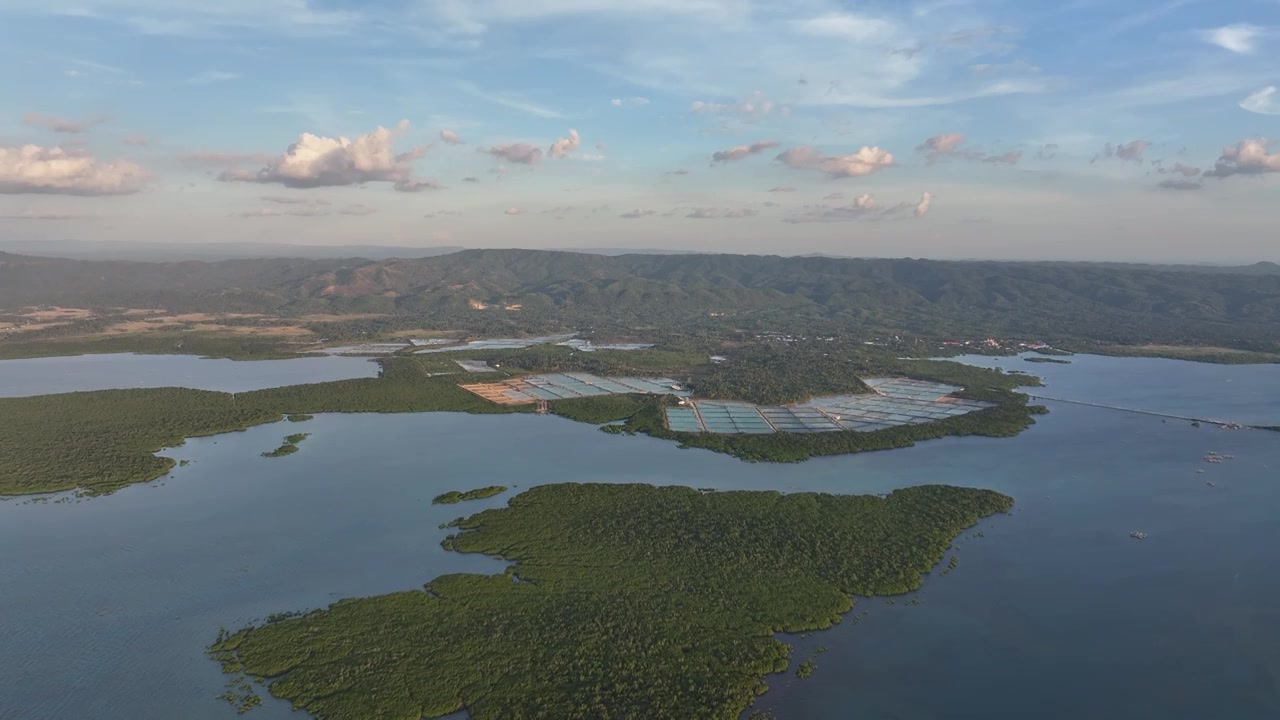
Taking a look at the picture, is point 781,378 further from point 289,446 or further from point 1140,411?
point 289,446

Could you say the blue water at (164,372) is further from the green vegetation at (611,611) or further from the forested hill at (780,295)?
the forested hill at (780,295)

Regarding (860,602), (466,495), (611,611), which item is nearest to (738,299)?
(466,495)

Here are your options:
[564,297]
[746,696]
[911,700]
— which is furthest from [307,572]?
[564,297]

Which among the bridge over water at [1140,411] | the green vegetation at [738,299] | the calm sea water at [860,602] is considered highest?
the green vegetation at [738,299]

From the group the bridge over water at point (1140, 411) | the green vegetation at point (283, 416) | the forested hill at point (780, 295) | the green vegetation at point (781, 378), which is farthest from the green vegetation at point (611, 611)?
the forested hill at point (780, 295)

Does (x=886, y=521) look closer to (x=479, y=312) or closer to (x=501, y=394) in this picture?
(x=501, y=394)
